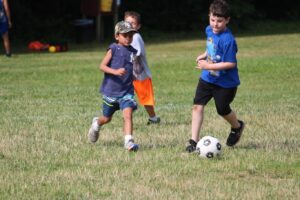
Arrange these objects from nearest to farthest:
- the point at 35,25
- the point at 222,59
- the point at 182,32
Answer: the point at 222,59 → the point at 35,25 → the point at 182,32

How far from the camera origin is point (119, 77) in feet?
29.1

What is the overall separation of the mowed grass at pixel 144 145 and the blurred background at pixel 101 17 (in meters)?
11.3

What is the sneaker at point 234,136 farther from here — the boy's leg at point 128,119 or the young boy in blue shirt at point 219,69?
the boy's leg at point 128,119

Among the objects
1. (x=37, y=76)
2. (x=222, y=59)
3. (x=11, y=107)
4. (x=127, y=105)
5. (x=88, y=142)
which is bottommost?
(x=37, y=76)

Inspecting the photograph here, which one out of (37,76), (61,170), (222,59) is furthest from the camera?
(37,76)

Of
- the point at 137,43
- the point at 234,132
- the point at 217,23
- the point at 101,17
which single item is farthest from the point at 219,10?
the point at 101,17

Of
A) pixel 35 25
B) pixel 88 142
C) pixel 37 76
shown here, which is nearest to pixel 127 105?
pixel 88 142

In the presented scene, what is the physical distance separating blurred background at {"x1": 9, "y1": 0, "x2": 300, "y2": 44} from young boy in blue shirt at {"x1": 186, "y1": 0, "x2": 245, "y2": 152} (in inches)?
802

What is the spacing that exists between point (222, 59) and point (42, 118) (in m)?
3.79

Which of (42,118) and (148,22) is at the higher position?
(42,118)

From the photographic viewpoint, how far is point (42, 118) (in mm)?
11297

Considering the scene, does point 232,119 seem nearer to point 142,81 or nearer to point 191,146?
point 191,146

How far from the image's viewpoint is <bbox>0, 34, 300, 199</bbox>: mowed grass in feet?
21.7

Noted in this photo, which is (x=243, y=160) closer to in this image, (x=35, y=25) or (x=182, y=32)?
(x=35, y=25)
